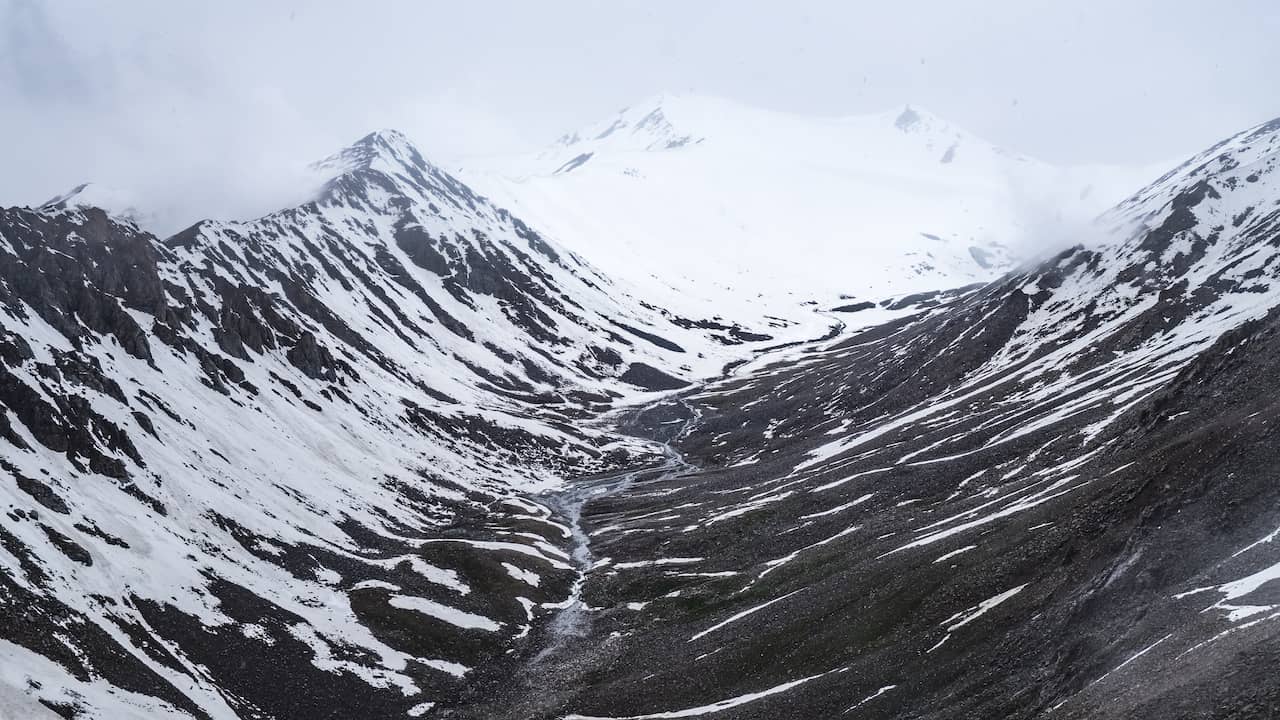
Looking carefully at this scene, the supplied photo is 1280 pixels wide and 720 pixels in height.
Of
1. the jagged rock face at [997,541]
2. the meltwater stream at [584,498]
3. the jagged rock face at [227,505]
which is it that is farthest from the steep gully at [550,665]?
the jagged rock face at [227,505]

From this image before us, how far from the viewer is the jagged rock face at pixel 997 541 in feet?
122

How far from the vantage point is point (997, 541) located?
5778cm

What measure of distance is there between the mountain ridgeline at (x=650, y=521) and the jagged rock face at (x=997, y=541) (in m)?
0.30

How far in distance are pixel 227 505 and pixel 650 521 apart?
45364 mm

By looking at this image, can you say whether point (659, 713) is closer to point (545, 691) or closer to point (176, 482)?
point (545, 691)

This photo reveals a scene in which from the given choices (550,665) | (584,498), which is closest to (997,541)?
(550,665)

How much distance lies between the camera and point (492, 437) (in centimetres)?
15275

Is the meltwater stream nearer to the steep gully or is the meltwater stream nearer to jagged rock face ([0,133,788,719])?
the steep gully

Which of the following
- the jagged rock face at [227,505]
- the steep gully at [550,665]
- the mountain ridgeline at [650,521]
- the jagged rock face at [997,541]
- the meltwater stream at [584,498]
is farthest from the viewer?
the meltwater stream at [584,498]

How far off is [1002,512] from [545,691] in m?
35.1

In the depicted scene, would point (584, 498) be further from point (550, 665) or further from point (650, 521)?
point (550, 665)

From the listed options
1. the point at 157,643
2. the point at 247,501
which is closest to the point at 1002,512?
the point at 157,643

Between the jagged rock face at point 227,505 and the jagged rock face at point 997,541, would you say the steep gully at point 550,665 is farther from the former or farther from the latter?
the jagged rock face at point 227,505

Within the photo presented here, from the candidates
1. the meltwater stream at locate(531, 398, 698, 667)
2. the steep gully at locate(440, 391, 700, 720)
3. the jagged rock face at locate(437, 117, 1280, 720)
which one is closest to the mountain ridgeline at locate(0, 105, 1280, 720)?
the jagged rock face at locate(437, 117, 1280, 720)
